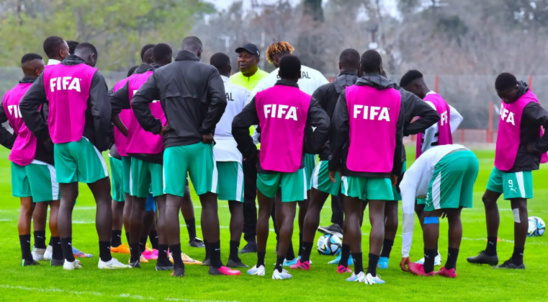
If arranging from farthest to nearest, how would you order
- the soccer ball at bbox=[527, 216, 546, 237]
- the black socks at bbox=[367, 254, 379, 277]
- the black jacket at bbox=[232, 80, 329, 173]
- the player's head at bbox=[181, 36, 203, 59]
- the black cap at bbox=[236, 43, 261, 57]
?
the soccer ball at bbox=[527, 216, 546, 237]
the black cap at bbox=[236, 43, 261, 57]
the player's head at bbox=[181, 36, 203, 59]
the black jacket at bbox=[232, 80, 329, 173]
the black socks at bbox=[367, 254, 379, 277]

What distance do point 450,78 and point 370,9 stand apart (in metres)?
19.6

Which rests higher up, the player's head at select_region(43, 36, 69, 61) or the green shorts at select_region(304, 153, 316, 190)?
the player's head at select_region(43, 36, 69, 61)

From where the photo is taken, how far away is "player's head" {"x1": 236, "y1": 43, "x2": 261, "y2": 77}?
1035 cm

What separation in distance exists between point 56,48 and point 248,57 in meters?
2.20

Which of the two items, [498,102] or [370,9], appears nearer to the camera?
[498,102]

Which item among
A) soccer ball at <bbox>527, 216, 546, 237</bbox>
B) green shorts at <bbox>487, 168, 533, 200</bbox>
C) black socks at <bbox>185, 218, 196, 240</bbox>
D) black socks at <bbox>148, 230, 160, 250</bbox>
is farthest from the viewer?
soccer ball at <bbox>527, 216, 546, 237</bbox>

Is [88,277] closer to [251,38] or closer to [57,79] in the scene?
[57,79]

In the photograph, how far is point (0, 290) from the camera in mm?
Result: 8117

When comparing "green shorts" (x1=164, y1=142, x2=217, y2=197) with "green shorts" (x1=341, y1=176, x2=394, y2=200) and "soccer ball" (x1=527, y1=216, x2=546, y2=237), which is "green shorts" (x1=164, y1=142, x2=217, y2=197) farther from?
"soccer ball" (x1=527, y1=216, x2=546, y2=237)

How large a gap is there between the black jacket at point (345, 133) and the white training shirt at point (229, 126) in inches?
47.5

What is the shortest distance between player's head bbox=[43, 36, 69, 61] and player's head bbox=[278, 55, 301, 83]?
2.48 meters

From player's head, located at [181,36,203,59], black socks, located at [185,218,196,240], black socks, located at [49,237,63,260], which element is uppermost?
player's head, located at [181,36,203,59]

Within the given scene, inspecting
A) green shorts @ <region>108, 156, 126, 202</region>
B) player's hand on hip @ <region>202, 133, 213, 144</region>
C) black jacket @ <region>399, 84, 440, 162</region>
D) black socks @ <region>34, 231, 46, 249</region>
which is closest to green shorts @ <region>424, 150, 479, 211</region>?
black jacket @ <region>399, 84, 440, 162</region>

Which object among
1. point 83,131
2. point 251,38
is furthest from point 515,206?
point 251,38
